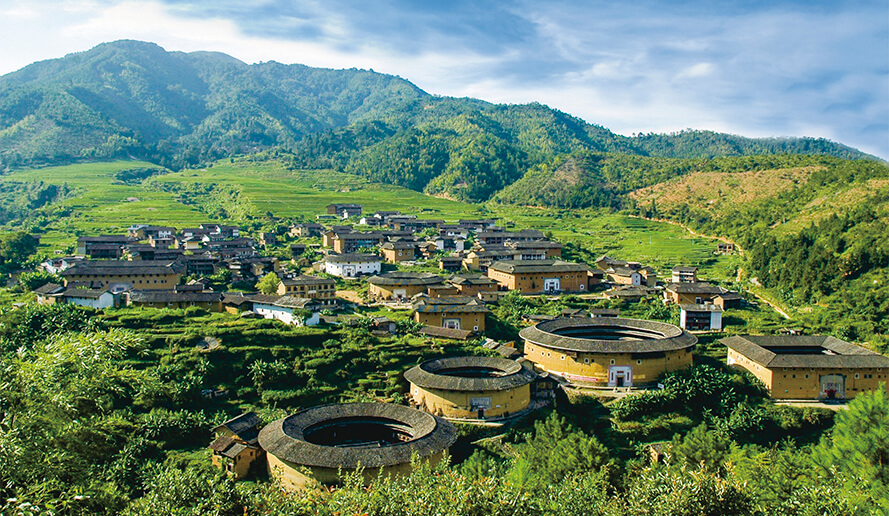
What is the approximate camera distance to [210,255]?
5428 centimetres

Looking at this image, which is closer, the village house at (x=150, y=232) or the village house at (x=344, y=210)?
the village house at (x=150, y=232)

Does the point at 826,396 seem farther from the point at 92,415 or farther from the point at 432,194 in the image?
the point at 432,194

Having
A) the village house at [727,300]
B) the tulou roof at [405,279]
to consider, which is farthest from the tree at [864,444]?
the tulou roof at [405,279]

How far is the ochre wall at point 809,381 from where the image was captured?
1238 inches

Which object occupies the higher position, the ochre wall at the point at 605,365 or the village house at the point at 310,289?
the village house at the point at 310,289

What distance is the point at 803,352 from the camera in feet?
116

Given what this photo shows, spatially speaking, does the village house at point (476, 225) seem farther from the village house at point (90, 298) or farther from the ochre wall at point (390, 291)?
the village house at point (90, 298)

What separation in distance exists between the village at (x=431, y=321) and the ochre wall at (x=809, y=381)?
2.2 inches

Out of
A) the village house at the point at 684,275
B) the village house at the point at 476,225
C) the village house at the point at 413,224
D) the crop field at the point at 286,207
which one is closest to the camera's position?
the village house at the point at 684,275

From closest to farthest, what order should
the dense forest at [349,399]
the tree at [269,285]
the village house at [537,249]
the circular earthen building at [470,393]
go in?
the dense forest at [349,399], the circular earthen building at [470,393], the tree at [269,285], the village house at [537,249]

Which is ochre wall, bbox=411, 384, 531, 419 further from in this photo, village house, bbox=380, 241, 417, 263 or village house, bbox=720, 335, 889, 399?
village house, bbox=380, 241, 417, 263

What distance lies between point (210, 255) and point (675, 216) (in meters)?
61.9

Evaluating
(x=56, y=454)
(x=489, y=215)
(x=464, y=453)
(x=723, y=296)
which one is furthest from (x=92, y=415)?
(x=489, y=215)

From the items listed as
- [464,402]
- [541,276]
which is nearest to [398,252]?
[541,276]
